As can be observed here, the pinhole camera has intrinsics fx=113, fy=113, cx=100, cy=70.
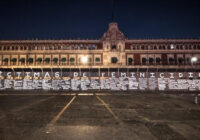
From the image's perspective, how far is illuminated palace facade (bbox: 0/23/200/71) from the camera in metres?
27.4

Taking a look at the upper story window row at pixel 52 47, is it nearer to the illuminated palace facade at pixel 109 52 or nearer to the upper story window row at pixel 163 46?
the illuminated palace facade at pixel 109 52

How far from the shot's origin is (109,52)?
27.5 metres

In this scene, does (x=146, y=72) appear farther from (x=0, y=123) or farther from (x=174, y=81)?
(x=0, y=123)

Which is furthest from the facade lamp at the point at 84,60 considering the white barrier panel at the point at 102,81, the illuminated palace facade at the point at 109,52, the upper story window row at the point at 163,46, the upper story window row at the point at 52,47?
the upper story window row at the point at 163,46

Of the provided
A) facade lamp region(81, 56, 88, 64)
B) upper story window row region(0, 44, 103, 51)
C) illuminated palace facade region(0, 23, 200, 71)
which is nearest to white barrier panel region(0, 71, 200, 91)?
illuminated palace facade region(0, 23, 200, 71)

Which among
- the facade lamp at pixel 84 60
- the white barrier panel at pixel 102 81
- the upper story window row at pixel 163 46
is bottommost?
the white barrier panel at pixel 102 81

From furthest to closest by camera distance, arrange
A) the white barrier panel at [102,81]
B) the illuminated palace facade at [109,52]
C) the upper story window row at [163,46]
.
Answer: the upper story window row at [163,46] < the illuminated palace facade at [109,52] < the white barrier panel at [102,81]

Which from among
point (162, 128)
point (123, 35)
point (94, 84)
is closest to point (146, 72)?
point (123, 35)

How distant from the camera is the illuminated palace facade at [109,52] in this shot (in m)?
27.4

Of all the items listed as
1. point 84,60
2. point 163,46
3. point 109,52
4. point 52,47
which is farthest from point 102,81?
point 163,46

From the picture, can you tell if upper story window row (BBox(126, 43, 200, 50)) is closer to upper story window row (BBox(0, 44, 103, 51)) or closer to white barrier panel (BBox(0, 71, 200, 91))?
white barrier panel (BBox(0, 71, 200, 91))

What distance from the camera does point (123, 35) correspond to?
1119 inches

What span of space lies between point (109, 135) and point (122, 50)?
953 inches

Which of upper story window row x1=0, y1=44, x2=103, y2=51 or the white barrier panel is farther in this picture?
upper story window row x1=0, y1=44, x2=103, y2=51
